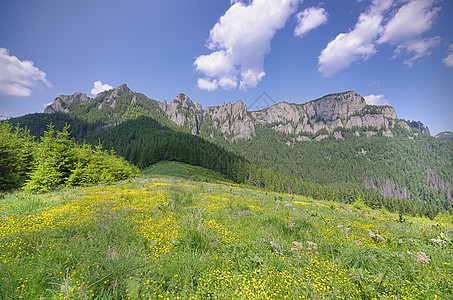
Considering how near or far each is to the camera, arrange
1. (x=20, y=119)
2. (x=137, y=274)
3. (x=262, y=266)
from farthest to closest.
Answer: (x=20, y=119) < (x=262, y=266) < (x=137, y=274)

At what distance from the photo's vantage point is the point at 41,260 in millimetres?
3680

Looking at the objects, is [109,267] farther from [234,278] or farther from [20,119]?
[20,119]

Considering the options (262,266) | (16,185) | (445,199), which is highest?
(262,266)

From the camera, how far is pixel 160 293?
305cm

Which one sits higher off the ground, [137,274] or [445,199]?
[137,274]

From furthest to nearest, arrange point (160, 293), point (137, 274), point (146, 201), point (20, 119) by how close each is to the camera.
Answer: point (20, 119)
point (146, 201)
point (137, 274)
point (160, 293)

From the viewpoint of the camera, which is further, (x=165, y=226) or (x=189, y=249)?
(x=165, y=226)

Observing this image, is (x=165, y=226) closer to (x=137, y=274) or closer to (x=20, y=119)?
(x=137, y=274)

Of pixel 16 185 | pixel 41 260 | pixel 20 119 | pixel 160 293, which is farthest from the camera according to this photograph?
pixel 20 119

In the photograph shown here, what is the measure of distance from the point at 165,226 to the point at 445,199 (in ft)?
1022

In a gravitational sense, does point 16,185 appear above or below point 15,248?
below

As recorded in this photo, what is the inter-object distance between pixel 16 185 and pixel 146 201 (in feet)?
74.1

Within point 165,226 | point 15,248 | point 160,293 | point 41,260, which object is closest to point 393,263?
point 160,293

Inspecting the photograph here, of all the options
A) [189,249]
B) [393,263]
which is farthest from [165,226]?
[393,263]
